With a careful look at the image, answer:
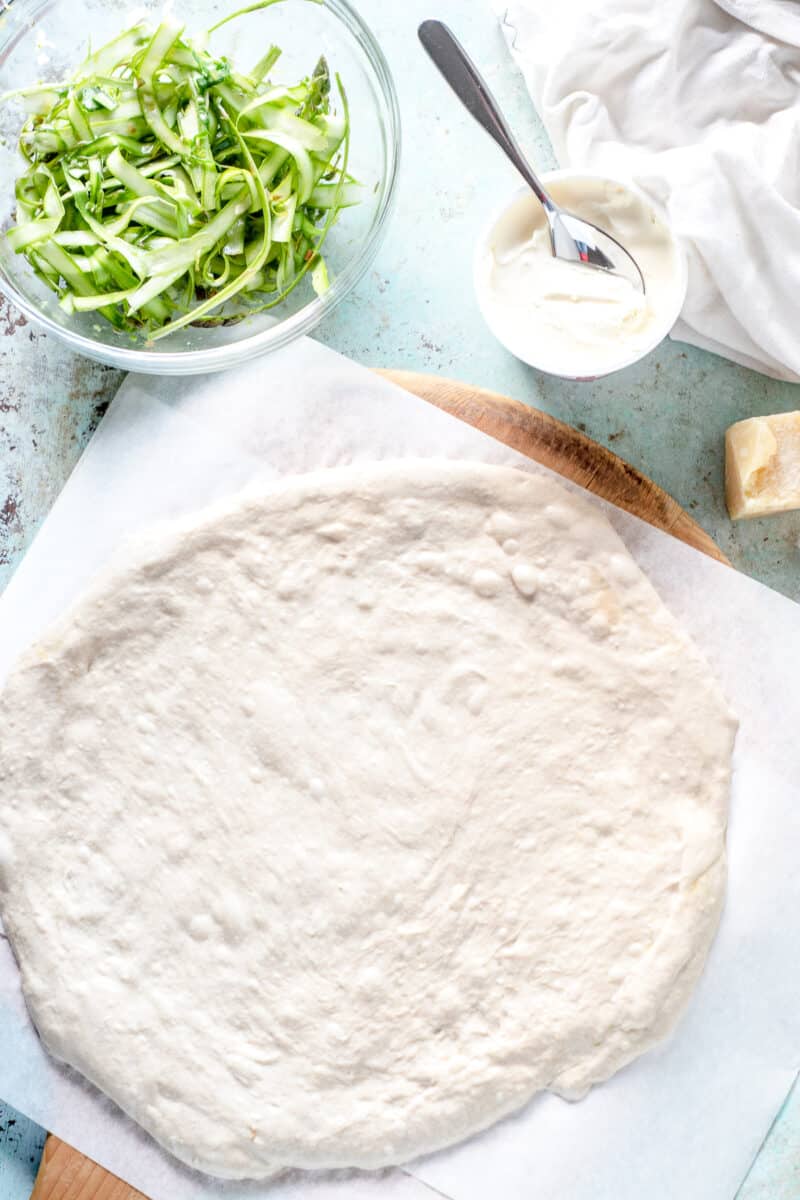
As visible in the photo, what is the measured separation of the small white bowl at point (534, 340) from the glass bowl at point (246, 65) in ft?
0.76

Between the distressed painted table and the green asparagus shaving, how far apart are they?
21cm

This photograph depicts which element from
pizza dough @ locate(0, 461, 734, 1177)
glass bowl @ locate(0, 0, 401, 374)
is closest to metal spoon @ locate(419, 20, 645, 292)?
glass bowl @ locate(0, 0, 401, 374)

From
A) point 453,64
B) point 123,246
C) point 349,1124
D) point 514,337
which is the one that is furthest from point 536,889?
point 453,64

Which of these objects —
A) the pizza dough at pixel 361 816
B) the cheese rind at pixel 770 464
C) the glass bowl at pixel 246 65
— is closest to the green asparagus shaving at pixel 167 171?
the glass bowl at pixel 246 65

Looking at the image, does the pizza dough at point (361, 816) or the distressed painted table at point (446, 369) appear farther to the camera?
the distressed painted table at point (446, 369)

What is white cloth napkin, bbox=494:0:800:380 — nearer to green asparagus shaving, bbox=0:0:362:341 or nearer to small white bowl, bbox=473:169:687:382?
small white bowl, bbox=473:169:687:382

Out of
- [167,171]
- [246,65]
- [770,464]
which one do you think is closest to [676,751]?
[770,464]

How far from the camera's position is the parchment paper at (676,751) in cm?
190

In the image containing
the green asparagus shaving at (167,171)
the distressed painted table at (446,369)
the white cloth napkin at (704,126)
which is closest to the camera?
the green asparagus shaving at (167,171)

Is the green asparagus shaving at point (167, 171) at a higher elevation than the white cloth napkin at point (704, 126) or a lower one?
higher

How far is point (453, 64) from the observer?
183 centimetres

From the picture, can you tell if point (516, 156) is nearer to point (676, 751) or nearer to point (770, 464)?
point (770, 464)

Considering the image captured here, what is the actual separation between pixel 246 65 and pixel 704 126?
35.3 inches

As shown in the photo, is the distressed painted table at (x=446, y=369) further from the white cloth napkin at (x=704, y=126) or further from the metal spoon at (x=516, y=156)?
the metal spoon at (x=516, y=156)
